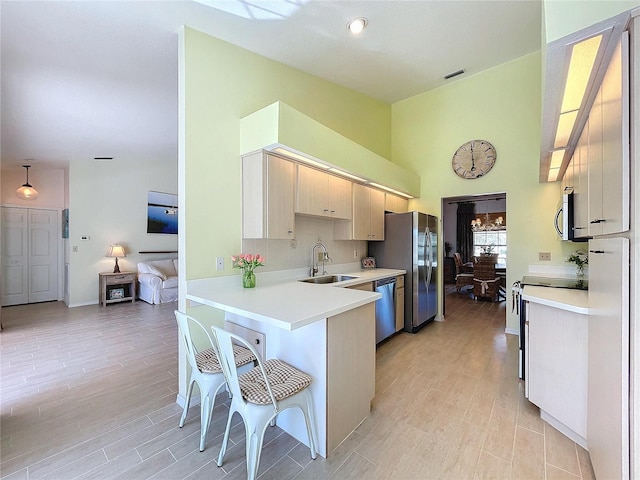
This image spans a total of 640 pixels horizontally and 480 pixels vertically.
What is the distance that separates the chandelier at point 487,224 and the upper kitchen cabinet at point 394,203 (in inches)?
206

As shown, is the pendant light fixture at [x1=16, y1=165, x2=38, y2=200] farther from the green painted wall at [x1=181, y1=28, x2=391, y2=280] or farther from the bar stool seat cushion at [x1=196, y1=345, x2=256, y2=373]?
the bar stool seat cushion at [x1=196, y1=345, x2=256, y2=373]

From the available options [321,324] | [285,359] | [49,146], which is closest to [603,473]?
[321,324]

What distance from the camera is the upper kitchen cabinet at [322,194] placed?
111 inches

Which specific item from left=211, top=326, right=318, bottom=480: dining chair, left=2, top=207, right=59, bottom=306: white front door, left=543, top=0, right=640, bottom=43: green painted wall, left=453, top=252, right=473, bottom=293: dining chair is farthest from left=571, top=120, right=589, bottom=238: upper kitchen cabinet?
left=2, top=207, right=59, bottom=306: white front door

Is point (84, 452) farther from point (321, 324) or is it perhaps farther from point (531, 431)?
point (531, 431)

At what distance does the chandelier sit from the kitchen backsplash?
6.47m

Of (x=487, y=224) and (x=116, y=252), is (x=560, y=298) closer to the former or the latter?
(x=116, y=252)

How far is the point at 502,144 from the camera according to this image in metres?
4.03

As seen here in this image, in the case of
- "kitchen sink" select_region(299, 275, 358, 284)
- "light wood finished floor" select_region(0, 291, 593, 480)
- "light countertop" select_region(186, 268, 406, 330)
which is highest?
"light countertop" select_region(186, 268, 406, 330)

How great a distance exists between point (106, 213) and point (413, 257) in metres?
6.44

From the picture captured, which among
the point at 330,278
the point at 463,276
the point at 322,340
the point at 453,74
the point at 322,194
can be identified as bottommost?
the point at 463,276

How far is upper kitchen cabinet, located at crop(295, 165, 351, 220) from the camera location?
281 centimetres

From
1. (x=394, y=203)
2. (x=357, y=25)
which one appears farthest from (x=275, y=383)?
(x=394, y=203)

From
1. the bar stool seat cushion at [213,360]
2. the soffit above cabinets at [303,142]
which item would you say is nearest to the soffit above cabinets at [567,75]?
the soffit above cabinets at [303,142]
